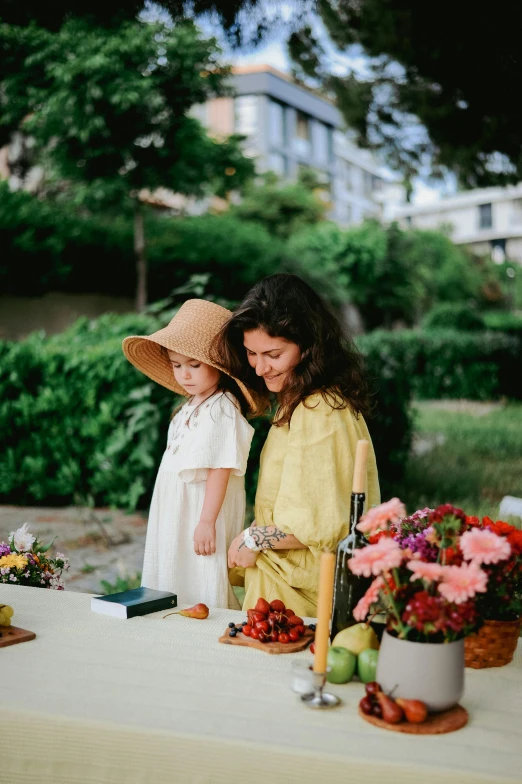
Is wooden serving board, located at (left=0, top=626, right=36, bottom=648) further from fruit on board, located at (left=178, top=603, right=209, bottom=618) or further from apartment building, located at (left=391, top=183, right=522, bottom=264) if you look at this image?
apartment building, located at (left=391, top=183, right=522, bottom=264)

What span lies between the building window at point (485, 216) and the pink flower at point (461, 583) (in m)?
75.4

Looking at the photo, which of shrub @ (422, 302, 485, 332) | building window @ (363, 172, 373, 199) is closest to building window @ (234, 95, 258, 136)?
building window @ (363, 172, 373, 199)

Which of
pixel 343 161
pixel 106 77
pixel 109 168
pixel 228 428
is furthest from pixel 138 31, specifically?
pixel 343 161

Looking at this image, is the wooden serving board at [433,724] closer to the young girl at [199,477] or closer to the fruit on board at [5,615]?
the fruit on board at [5,615]

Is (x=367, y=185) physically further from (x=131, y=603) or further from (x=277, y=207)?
(x=131, y=603)

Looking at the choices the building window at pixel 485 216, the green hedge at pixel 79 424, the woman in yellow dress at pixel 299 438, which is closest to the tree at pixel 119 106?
the green hedge at pixel 79 424

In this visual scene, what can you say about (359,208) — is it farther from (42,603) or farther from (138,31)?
(42,603)

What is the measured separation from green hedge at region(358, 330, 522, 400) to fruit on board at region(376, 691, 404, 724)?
14.1 meters

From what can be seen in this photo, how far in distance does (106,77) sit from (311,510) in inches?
367

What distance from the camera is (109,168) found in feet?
38.3

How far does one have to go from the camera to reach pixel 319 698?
163 cm

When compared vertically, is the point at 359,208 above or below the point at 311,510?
above

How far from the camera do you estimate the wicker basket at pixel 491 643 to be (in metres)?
1.86

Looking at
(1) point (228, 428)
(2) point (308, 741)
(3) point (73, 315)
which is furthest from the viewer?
(3) point (73, 315)
